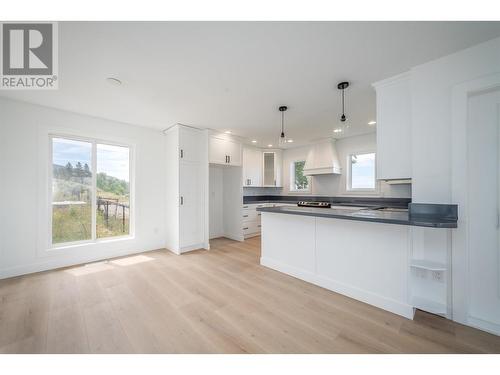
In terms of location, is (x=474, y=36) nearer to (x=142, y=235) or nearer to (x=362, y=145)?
(x=362, y=145)

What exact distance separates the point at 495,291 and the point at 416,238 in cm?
65

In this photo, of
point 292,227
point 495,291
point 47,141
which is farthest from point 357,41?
point 47,141

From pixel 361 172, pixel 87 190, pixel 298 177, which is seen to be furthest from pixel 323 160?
pixel 87 190

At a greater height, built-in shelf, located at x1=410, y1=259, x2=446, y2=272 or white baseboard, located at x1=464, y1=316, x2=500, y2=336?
built-in shelf, located at x1=410, y1=259, x2=446, y2=272

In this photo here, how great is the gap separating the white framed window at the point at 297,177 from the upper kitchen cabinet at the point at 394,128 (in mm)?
3733

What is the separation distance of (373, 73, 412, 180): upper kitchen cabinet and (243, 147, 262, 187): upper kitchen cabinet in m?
3.48

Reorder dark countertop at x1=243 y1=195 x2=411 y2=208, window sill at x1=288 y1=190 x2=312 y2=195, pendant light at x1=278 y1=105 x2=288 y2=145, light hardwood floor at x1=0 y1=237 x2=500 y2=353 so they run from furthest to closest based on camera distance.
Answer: window sill at x1=288 y1=190 x2=312 y2=195 → dark countertop at x1=243 y1=195 x2=411 y2=208 → pendant light at x1=278 y1=105 x2=288 y2=145 → light hardwood floor at x1=0 y1=237 x2=500 y2=353

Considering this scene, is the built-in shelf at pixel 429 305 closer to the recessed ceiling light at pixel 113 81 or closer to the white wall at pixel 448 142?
the white wall at pixel 448 142

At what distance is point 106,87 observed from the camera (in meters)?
2.49

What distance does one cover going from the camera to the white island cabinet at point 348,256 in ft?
6.61

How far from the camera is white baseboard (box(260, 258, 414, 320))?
6.44ft

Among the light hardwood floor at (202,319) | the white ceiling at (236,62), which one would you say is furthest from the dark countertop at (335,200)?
the light hardwood floor at (202,319)

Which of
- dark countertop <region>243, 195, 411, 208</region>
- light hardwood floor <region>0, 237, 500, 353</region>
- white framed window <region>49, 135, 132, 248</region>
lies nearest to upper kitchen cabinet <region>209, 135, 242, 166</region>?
dark countertop <region>243, 195, 411, 208</region>

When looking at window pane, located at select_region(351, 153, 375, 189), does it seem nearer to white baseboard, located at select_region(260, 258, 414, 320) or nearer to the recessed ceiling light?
white baseboard, located at select_region(260, 258, 414, 320)
